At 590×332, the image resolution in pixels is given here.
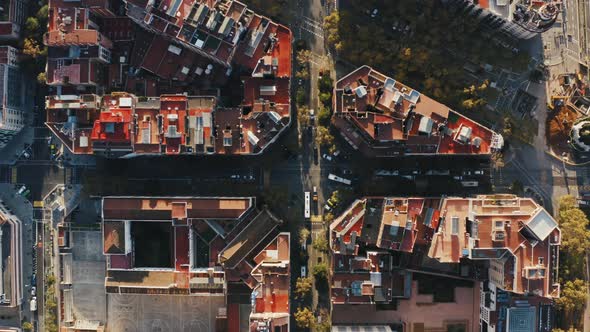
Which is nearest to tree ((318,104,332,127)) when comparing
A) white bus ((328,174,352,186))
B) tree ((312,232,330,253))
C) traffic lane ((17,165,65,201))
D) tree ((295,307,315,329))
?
white bus ((328,174,352,186))

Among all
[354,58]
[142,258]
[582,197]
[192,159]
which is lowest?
[142,258]

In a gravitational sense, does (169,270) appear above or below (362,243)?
below

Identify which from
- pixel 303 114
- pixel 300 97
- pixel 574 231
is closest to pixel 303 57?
pixel 300 97

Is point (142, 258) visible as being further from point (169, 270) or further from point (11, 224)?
point (11, 224)

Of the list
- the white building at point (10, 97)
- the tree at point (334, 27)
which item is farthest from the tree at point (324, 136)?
the white building at point (10, 97)

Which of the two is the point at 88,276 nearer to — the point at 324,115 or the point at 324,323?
the point at 324,323

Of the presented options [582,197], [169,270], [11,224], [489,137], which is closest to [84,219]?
[11,224]

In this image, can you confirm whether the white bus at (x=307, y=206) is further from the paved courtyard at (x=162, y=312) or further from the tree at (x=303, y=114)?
the paved courtyard at (x=162, y=312)
